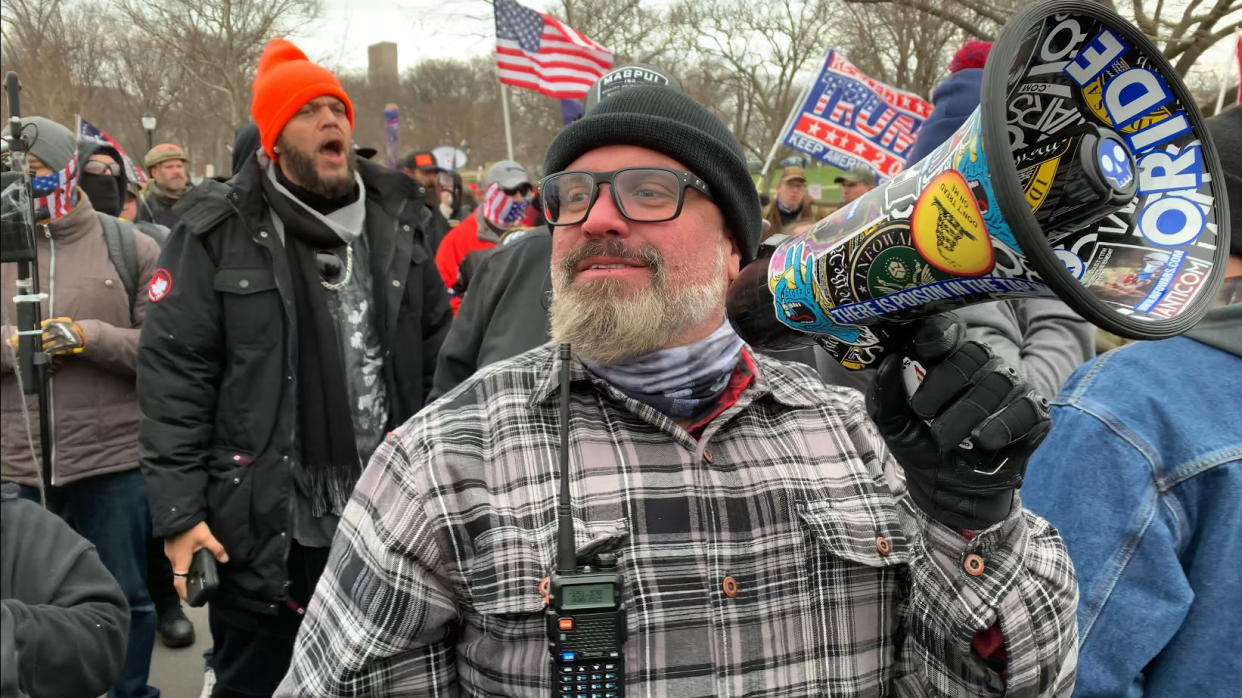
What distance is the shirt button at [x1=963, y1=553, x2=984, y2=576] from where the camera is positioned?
152cm

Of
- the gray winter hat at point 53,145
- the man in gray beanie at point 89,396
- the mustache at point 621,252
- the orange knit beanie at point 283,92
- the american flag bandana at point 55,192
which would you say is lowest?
the man in gray beanie at point 89,396

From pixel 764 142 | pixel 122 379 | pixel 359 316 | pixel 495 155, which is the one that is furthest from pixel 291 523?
pixel 495 155

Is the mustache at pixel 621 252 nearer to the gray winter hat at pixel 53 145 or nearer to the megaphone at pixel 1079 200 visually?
the megaphone at pixel 1079 200

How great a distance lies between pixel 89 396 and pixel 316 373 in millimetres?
1237

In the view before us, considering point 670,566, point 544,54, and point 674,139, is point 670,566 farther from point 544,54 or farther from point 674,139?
point 544,54

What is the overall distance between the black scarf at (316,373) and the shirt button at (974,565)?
7.43 feet

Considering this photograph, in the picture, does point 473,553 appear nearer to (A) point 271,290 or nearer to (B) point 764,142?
(A) point 271,290

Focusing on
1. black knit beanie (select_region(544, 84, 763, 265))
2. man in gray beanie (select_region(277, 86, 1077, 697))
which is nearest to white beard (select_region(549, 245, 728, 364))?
man in gray beanie (select_region(277, 86, 1077, 697))

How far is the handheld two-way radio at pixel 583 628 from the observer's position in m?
1.44

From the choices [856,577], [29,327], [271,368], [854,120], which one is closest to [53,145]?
[29,327]

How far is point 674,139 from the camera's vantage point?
1.93m

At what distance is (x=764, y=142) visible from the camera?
40.6 metres

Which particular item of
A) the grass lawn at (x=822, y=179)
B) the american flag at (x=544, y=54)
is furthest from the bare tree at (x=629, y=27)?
the american flag at (x=544, y=54)

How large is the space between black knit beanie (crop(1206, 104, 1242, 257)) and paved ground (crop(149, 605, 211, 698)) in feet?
14.4
